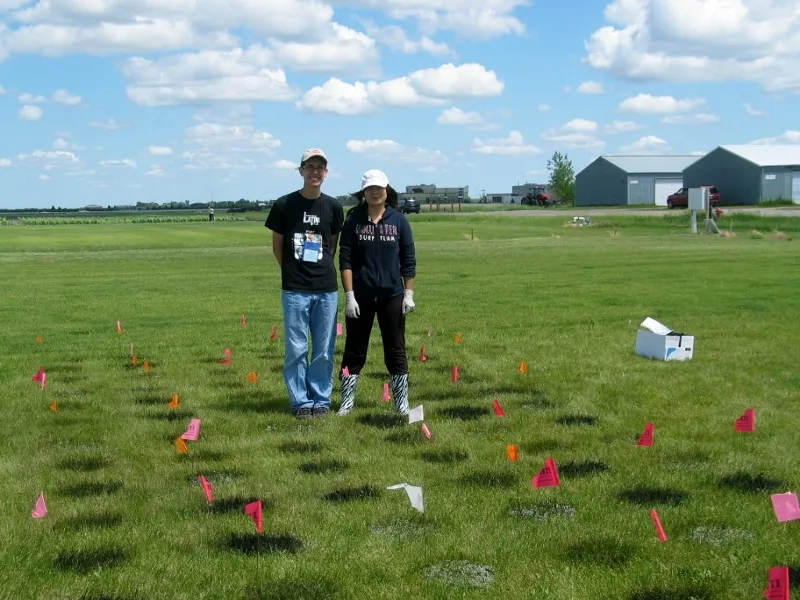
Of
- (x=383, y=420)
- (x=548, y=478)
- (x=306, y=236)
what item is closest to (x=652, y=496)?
(x=548, y=478)

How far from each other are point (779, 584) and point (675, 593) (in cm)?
46

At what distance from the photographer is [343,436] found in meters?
7.57

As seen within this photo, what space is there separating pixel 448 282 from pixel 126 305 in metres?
6.89

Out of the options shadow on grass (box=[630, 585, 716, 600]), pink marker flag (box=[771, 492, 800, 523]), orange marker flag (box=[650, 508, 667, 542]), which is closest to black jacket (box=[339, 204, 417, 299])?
orange marker flag (box=[650, 508, 667, 542])

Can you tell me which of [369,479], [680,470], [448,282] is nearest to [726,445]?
[680,470]

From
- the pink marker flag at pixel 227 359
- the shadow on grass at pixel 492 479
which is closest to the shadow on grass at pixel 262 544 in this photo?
the shadow on grass at pixel 492 479

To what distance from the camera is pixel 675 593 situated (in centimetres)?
446

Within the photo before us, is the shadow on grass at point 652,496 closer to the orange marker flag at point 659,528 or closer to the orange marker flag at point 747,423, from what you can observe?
the orange marker flag at point 659,528

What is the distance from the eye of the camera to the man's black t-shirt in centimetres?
841

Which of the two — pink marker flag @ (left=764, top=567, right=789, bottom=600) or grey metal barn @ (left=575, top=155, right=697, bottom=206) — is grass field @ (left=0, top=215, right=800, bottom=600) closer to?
pink marker flag @ (left=764, top=567, right=789, bottom=600)

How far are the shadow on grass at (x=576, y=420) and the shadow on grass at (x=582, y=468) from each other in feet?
3.80

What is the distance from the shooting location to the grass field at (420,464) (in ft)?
15.7

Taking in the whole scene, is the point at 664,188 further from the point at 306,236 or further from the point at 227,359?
the point at 306,236

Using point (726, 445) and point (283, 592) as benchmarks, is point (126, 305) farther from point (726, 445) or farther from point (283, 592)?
point (283, 592)
